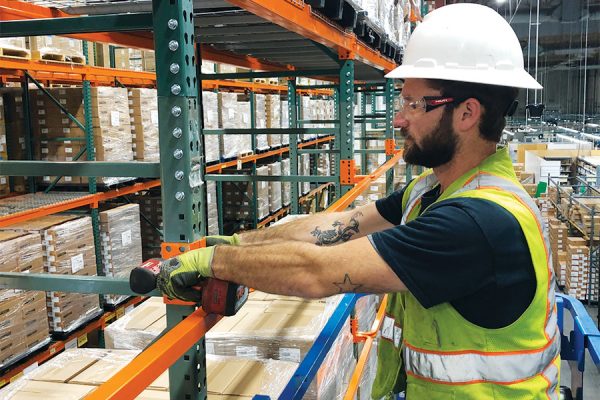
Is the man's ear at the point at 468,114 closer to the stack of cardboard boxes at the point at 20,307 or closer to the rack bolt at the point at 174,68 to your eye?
the rack bolt at the point at 174,68

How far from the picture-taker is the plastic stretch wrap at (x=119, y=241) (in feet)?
21.1

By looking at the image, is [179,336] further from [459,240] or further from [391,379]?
[391,379]

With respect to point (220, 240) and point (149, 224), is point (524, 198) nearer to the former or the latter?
point (220, 240)

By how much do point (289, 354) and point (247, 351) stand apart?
0.79ft

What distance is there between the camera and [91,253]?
6.17 metres

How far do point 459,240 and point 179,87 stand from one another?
905 millimetres

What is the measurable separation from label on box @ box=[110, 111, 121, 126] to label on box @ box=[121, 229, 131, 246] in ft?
4.16

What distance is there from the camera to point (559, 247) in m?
13.8

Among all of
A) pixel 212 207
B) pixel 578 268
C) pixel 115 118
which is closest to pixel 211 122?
pixel 212 207

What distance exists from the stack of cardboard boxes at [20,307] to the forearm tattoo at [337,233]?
12.7 feet

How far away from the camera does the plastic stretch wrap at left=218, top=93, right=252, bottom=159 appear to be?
8.68 meters

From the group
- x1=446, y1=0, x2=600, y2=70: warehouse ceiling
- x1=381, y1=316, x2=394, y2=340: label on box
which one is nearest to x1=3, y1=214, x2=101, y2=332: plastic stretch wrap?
x1=381, y1=316, x2=394, y2=340: label on box

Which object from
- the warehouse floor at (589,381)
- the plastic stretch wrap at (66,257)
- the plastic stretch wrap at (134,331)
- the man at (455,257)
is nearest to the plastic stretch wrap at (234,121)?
the plastic stretch wrap at (66,257)

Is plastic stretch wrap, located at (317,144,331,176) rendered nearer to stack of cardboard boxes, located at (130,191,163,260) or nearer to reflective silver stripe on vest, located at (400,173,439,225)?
stack of cardboard boxes, located at (130,191,163,260)
